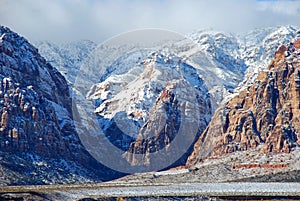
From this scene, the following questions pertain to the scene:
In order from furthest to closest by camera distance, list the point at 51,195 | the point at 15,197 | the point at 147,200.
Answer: the point at 147,200
the point at 51,195
the point at 15,197

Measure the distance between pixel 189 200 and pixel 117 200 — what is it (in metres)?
20.5

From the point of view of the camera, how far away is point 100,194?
655 feet

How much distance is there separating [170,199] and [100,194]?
18031 millimetres

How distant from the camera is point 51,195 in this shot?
7279 inches

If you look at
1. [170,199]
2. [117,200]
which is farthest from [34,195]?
[170,199]

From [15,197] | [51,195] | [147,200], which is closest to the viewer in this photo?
[15,197]

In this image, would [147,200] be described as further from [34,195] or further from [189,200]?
[34,195]

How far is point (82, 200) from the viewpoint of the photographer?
177500 mm

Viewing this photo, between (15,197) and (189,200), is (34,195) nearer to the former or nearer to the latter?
(15,197)

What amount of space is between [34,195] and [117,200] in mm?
22535

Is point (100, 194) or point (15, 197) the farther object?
point (100, 194)

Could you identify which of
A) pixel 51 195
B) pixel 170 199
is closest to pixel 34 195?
pixel 51 195

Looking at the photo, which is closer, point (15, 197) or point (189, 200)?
point (15, 197)

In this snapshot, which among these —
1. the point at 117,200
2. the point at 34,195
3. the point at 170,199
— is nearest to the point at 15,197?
the point at 34,195
